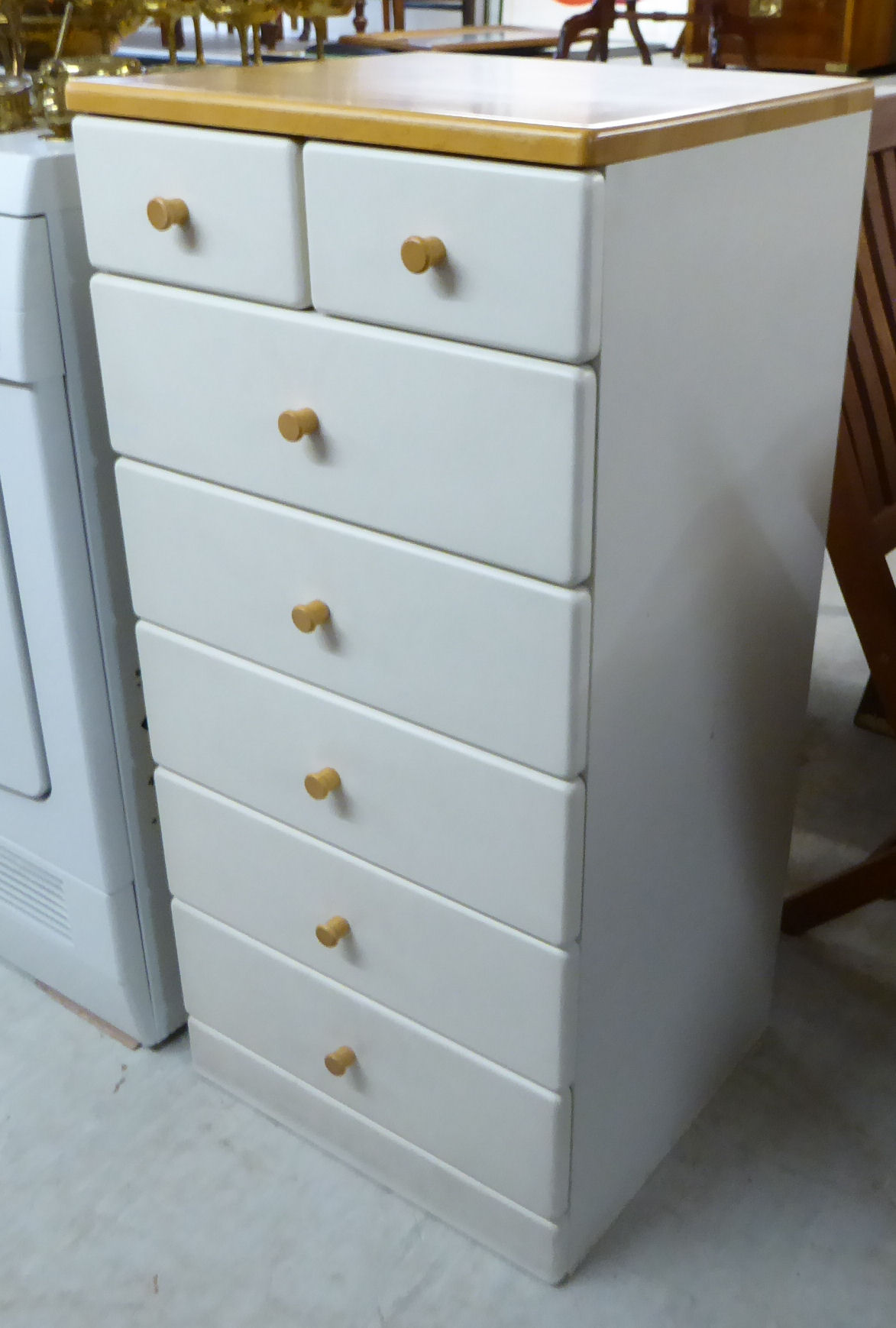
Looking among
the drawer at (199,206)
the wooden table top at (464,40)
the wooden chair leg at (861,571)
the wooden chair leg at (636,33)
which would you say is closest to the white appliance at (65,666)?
the drawer at (199,206)

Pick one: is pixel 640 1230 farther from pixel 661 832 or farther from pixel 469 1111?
pixel 661 832

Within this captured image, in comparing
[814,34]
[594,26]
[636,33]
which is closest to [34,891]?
[814,34]

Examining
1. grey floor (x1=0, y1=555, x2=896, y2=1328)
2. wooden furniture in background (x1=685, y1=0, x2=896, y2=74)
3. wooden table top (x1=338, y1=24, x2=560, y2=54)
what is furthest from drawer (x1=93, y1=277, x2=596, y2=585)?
wooden table top (x1=338, y1=24, x2=560, y2=54)

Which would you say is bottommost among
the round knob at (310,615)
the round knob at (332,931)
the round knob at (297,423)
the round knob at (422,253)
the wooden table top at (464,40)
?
the round knob at (332,931)

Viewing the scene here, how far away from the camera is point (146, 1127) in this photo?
4.65 ft

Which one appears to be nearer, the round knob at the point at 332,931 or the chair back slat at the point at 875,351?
the round knob at the point at 332,931

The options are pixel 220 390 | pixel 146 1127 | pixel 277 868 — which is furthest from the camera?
pixel 146 1127

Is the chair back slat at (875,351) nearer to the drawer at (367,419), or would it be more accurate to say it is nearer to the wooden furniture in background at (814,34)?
the drawer at (367,419)

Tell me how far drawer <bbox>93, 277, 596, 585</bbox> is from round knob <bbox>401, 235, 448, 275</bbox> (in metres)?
0.06

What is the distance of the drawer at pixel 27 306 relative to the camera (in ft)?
Result: 3.67

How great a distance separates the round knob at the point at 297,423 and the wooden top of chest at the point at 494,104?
202mm

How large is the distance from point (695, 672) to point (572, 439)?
1.09 feet

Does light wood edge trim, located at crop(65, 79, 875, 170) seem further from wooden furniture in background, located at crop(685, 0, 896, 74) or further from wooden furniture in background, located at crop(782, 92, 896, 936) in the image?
wooden furniture in background, located at crop(685, 0, 896, 74)

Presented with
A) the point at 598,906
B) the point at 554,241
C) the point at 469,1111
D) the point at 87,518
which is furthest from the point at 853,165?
the point at 469,1111
